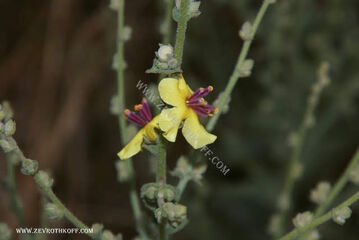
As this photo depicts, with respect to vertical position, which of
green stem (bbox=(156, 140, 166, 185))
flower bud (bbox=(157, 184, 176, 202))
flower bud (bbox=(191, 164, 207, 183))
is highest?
flower bud (bbox=(191, 164, 207, 183))

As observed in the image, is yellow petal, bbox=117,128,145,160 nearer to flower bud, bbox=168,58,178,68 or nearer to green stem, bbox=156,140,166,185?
green stem, bbox=156,140,166,185

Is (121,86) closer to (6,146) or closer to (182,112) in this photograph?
(182,112)

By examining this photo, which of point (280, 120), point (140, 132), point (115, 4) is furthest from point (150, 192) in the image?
point (280, 120)

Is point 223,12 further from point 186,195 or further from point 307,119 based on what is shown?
point 307,119

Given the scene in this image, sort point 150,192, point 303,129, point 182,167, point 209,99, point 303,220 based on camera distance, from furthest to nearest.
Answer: point 209,99, point 303,129, point 182,167, point 303,220, point 150,192

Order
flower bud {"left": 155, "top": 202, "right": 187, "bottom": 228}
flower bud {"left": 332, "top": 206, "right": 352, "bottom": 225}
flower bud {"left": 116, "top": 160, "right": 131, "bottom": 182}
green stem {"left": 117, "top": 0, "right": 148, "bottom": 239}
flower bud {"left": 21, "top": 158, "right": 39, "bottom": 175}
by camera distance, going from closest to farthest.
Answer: flower bud {"left": 155, "top": 202, "right": 187, "bottom": 228} < flower bud {"left": 21, "top": 158, "right": 39, "bottom": 175} < flower bud {"left": 332, "top": 206, "right": 352, "bottom": 225} < green stem {"left": 117, "top": 0, "right": 148, "bottom": 239} < flower bud {"left": 116, "top": 160, "right": 131, "bottom": 182}

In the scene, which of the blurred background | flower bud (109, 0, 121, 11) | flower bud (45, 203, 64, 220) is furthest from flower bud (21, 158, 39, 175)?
the blurred background
